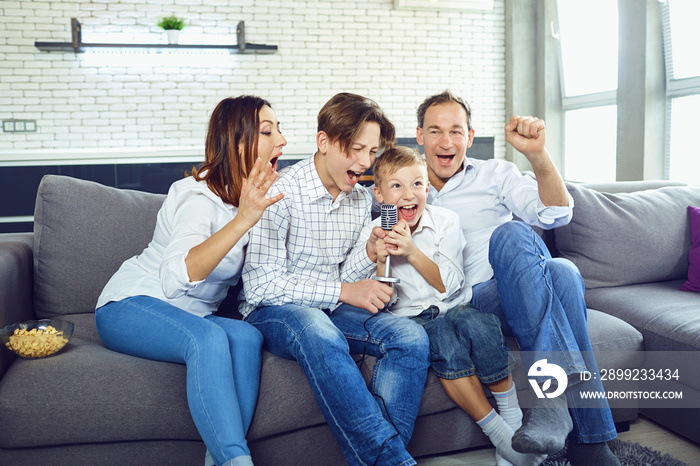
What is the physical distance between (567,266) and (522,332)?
261mm

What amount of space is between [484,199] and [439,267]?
1.63ft

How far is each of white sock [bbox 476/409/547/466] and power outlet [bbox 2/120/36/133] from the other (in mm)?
5173

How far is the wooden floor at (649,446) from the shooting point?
6.02 ft

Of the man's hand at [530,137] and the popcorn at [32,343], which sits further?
the man's hand at [530,137]

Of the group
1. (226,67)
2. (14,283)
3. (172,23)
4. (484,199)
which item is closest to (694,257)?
(484,199)

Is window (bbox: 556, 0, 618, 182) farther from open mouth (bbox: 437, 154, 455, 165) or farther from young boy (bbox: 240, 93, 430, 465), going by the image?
young boy (bbox: 240, 93, 430, 465)

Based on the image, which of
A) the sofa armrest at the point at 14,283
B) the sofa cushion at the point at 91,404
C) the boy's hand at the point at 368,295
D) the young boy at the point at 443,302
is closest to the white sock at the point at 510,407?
the young boy at the point at 443,302

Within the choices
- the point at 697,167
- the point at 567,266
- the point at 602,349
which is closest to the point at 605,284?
the point at 602,349

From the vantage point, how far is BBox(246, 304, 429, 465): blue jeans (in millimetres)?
1475

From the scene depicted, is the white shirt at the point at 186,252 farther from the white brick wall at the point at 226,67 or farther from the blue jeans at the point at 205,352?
the white brick wall at the point at 226,67

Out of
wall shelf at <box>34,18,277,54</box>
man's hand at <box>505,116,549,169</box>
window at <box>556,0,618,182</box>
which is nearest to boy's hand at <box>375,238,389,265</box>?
man's hand at <box>505,116,549,169</box>

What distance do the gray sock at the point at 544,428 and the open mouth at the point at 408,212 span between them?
2.25 feet

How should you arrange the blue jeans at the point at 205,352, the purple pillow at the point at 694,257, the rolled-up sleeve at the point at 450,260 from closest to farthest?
the blue jeans at the point at 205,352 → the rolled-up sleeve at the point at 450,260 → the purple pillow at the point at 694,257

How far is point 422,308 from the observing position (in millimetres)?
1911
